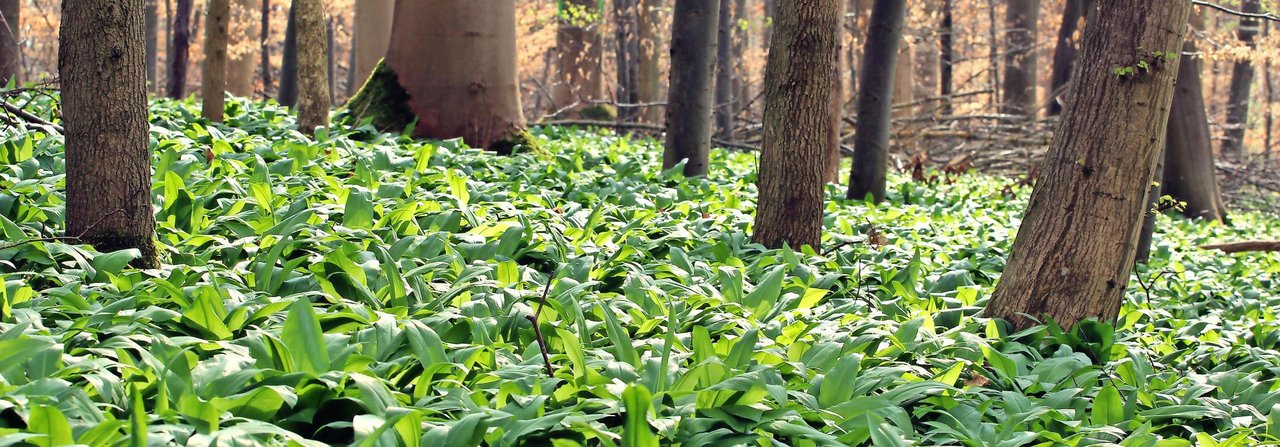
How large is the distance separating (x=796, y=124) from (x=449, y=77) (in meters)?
3.27

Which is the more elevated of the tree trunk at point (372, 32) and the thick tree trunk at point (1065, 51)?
the thick tree trunk at point (1065, 51)

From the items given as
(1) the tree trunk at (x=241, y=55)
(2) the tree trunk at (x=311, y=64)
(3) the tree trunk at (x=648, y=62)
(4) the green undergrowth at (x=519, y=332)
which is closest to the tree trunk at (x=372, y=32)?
(1) the tree trunk at (x=241, y=55)

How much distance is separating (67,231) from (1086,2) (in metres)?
A: 8.47

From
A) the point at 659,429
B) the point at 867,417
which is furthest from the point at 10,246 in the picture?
the point at 867,417

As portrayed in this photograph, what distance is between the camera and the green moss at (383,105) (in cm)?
752

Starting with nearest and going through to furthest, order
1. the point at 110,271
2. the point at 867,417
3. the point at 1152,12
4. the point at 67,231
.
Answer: the point at 867,417 < the point at 110,271 < the point at 67,231 < the point at 1152,12

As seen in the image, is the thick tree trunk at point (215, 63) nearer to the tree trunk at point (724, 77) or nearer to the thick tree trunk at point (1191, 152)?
the tree trunk at point (724, 77)

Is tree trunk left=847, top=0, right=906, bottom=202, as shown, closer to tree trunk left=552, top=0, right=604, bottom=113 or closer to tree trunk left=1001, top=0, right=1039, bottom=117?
tree trunk left=552, top=0, right=604, bottom=113

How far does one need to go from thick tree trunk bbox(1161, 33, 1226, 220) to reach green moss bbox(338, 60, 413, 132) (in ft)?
27.6

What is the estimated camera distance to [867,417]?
2.70m

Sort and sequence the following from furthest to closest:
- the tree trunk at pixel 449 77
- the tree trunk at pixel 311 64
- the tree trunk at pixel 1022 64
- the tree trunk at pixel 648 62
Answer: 1. the tree trunk at pixel 1022 64
2. the tree trunk at pixel 648 62
3. the tree trunk at pixel 449 77
4. the tree trunk at pixel 311 64

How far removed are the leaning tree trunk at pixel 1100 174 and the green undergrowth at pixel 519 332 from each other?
223 millimetres

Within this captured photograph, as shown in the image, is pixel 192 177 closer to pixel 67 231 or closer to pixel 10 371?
pixel 67 231

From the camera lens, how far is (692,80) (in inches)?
299
